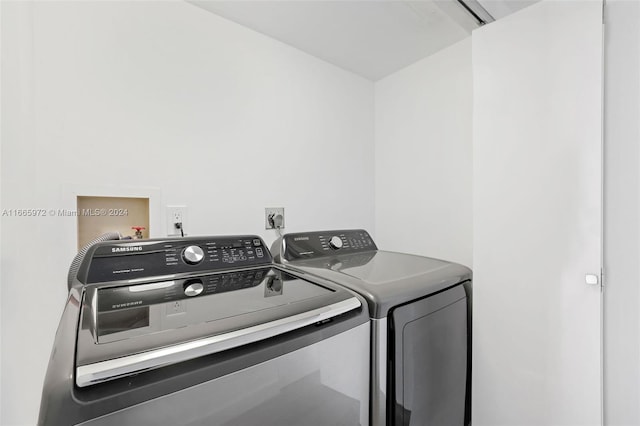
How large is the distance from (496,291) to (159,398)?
1.22 metres

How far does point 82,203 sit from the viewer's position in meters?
1.10

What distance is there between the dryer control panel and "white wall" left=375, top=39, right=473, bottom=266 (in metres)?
0.45

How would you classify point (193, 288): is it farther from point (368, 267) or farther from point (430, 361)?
point (430, 361)

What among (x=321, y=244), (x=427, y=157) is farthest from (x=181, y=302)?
(x=427, y=157)

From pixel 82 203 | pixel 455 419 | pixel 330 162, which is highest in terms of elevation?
pixel 330 162

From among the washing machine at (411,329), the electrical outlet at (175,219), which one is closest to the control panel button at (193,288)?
the washing machine at (411,329)

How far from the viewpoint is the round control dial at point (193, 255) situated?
38.6 inches

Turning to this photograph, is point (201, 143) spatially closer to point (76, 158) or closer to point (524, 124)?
point (76, 158)

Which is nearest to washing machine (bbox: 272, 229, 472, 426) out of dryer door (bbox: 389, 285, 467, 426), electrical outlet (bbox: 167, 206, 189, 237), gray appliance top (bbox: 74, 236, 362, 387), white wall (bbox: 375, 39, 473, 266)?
dryer door (bbox: 389, 285, 467, 426)

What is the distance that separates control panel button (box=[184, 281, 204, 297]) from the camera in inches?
30.9

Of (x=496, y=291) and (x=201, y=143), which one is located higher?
(x=201, y=143)

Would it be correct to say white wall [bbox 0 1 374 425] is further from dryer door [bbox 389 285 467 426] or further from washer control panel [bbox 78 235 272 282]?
dryer door [bbox 389 285 467 426]

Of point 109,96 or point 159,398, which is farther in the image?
point 109,96

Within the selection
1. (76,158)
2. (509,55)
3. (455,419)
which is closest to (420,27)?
(509,55)
